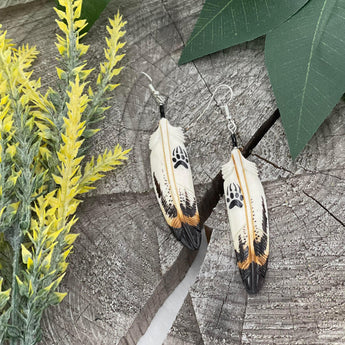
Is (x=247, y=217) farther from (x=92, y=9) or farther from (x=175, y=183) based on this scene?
(x=92, y=9)

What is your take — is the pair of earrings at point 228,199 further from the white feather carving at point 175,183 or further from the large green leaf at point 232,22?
the large green leaf at point 232,22

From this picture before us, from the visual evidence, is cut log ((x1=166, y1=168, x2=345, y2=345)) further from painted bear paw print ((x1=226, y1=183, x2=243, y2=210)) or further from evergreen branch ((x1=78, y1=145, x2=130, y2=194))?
evergreen branch ((x1=78, y1=145, x2=130, y2=194))

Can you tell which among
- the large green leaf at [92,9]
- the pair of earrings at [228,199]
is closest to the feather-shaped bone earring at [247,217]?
the pair of earrings at [228,199]

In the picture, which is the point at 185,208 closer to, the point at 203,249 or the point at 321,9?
the point at 203,249

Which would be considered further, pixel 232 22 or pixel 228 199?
pixel 232 22

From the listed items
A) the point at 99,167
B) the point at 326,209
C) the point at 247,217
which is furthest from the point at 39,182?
the point at 326,209

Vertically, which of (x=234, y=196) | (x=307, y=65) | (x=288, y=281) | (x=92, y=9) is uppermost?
(x=92, y=9)
